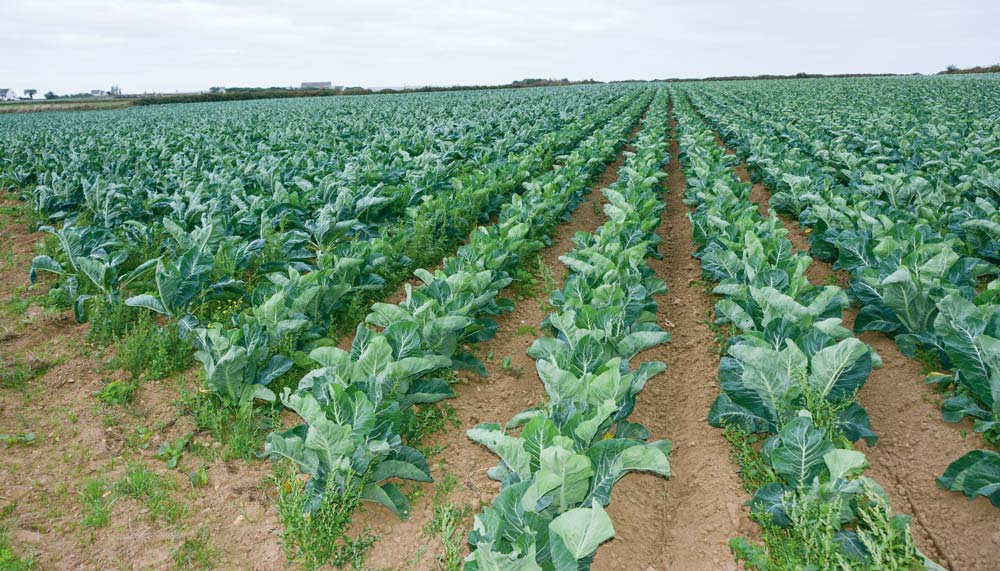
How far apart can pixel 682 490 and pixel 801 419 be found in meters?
1.02

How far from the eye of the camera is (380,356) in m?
3.59

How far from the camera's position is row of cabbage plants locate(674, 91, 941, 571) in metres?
2.49

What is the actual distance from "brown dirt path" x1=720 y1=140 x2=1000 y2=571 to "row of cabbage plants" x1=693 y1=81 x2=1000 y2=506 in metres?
0.11

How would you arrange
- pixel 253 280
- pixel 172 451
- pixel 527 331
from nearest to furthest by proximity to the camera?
pixel 172 451 < pixel 527 331 < pixel 253 280

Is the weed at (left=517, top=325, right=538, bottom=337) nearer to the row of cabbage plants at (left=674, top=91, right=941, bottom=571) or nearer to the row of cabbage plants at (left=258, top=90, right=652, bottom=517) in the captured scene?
the row of cabbage plants at (left=258, top=90, right=652, bottom=517)

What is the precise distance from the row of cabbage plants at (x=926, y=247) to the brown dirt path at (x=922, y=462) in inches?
4.5

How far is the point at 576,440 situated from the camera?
293 centimetres

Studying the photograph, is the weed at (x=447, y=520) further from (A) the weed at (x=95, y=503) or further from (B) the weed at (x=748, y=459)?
(A) the weed at (x=95, y=503)

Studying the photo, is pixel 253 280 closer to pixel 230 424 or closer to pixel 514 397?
pixel 230 424

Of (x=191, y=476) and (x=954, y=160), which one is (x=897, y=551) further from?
(x=954, y=160)

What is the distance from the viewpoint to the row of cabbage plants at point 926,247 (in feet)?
10.9

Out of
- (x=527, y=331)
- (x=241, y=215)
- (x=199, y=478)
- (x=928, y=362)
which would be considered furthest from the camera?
(x=241, y=215)

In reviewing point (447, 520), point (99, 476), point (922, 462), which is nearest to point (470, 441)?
point (447, 520)

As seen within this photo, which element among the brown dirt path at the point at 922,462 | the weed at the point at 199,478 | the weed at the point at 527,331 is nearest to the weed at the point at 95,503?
the weed at the point at 199,478
